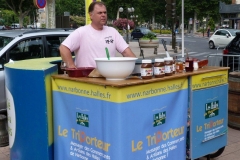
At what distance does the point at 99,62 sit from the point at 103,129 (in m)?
0.61

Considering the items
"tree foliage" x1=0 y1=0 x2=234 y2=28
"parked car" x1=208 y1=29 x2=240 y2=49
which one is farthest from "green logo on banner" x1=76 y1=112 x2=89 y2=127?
"tree foliage" x1=0 y1=0 x2=234 y2=28

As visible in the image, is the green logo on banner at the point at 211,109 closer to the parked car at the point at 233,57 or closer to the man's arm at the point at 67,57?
the man's arm at the point at 67,57

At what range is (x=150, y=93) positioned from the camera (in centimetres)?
354

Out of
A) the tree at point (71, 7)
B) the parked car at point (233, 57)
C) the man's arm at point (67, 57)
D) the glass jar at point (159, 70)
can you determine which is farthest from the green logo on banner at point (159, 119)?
the tree at point (71, 7)

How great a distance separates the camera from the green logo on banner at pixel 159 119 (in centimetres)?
362

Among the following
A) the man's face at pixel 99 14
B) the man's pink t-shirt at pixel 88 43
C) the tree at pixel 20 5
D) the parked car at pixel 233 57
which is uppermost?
the tree at pixel 20 5

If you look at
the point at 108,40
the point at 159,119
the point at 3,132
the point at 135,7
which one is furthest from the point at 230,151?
the point at 135,7

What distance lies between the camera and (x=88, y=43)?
4.26 m

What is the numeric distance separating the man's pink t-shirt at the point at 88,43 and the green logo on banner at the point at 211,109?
4.24 feet

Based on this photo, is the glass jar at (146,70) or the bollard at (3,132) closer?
the glass jar at (146,70)

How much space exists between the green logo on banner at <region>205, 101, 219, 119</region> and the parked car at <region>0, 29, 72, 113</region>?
3979 mm

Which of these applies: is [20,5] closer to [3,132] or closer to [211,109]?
[3,132]

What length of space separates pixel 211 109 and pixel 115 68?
1.51 meters

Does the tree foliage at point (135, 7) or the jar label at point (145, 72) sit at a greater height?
the tree foliage at point (135, 7)
